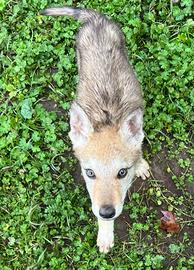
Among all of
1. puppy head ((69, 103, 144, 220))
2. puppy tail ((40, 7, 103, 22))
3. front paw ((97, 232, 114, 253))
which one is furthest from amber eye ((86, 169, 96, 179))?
puppy tail ((40, 7, 103, 22))

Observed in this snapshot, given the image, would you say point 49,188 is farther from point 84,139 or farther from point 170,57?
point 170,57

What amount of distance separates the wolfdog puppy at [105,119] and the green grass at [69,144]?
292mm

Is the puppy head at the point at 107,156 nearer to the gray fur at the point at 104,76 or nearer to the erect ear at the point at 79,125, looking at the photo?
the erect ear at the point at 79,125

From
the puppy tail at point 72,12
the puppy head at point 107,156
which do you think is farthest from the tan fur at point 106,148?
the puppy tail at point 72,12

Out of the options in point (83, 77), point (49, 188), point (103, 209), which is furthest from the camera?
point (49, 188)

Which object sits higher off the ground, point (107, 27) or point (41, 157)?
point (107, 27)

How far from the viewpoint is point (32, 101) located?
7492 mm

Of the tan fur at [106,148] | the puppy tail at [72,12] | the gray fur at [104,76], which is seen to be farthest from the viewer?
the puppy tail at [72,12]

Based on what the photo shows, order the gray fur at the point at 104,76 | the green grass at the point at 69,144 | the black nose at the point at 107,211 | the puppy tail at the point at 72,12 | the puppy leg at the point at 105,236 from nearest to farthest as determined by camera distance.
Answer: the black nose at the point at 107,211 → the gray fur at the point at 104,76 → the puppy leg at the point at 105,236 → the green grass at the point at 69,144 → the puppy tail at the point at 72,12

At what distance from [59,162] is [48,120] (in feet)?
1.60

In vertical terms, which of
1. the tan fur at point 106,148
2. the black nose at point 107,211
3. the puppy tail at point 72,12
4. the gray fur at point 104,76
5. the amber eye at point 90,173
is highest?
the puppy tail at point 72,12

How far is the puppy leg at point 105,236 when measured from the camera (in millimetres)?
6746

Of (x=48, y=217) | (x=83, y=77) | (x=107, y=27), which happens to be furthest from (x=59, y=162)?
(x=107, y=27)

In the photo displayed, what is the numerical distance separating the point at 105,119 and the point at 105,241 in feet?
4.61
